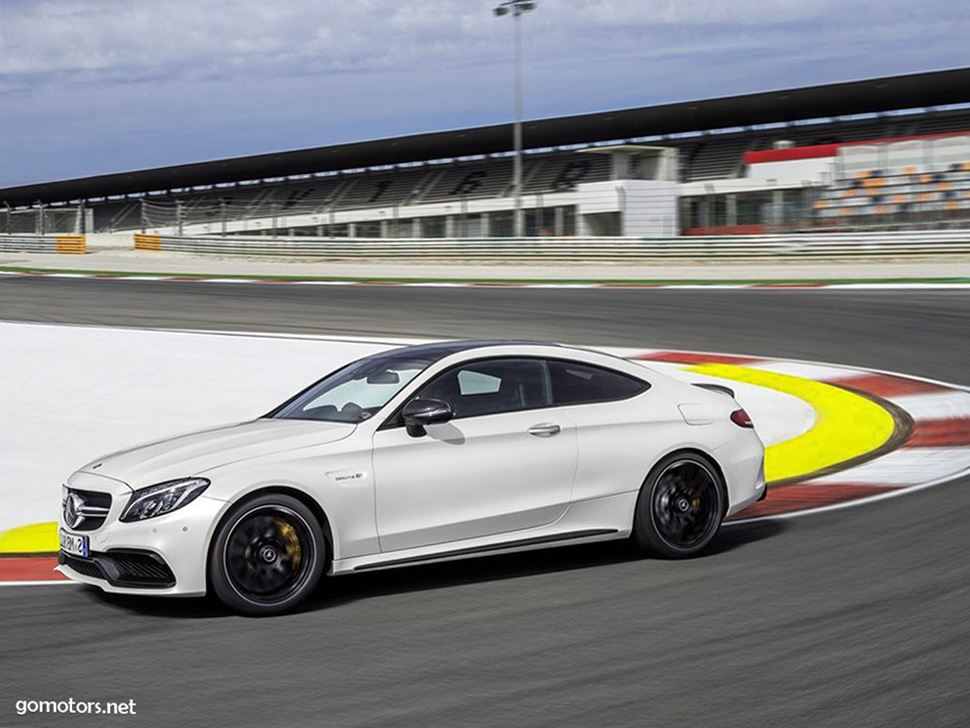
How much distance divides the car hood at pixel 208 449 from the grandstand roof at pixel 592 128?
5840 centimetres

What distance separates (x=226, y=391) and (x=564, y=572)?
7.45 m

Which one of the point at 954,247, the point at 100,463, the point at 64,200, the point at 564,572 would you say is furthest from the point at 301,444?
the point at 64,200

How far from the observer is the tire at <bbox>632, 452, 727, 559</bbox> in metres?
7.02

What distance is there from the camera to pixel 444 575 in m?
6.83

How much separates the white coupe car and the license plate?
0.01 meters

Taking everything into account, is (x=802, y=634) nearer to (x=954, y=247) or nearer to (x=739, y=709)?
(x=739, y=709)

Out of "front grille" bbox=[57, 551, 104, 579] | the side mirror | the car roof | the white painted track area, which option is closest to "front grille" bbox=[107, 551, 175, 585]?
"front grille" bbox=[57, 551, 104, 579]

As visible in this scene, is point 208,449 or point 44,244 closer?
point 208,449

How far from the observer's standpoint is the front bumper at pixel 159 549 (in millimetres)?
5852

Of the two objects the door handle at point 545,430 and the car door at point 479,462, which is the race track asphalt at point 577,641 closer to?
the car door at point 479,462

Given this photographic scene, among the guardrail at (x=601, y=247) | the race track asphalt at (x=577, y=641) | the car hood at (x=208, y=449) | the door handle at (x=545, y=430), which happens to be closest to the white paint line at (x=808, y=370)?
the race track asphalt at (x=577, y=641)

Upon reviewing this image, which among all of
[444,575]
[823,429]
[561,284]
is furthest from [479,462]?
[561,284]

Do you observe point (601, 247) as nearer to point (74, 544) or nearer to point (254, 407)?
point (254, 407)

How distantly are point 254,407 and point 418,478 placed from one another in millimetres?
6773
